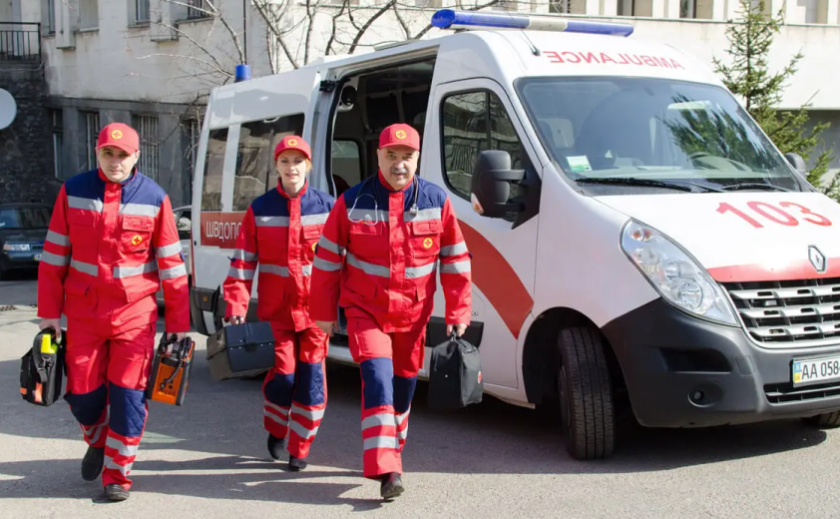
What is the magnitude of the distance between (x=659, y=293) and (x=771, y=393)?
752 mm

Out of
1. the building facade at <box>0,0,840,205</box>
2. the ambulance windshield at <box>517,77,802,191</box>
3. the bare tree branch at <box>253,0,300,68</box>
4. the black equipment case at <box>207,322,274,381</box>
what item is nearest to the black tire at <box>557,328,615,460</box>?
the ambulance windshield at <box>517,77,802,191</box>

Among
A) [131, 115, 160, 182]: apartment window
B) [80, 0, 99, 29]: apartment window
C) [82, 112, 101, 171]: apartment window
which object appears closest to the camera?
[131, 115, 160, 182]: apartment window

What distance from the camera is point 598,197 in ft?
19.0

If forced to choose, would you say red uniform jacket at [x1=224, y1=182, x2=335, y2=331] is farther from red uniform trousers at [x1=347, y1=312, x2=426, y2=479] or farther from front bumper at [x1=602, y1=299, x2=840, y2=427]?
front bumper at [x1=602, y1=299, x2=840, y2=427]

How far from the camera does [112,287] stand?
17.5ft

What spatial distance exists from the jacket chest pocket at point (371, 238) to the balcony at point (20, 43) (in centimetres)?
2464

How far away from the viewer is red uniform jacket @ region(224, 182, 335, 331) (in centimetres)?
595

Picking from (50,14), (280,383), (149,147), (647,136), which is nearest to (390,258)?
(280,383)

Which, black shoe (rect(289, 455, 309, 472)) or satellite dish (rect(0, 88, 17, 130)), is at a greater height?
satellite dish (rect(0, 88, 17, 130))

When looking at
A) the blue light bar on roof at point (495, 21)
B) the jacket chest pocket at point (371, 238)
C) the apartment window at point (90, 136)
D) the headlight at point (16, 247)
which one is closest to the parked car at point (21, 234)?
the headlight at point (16, 247)

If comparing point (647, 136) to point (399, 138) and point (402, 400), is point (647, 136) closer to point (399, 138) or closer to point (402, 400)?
point (399, 138)

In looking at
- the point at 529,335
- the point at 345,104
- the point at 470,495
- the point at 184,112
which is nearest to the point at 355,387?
the point at 345,104

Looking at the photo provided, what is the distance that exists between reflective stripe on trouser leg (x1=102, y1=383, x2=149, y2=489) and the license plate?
10.6 feet

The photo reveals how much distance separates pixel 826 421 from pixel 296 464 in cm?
305
